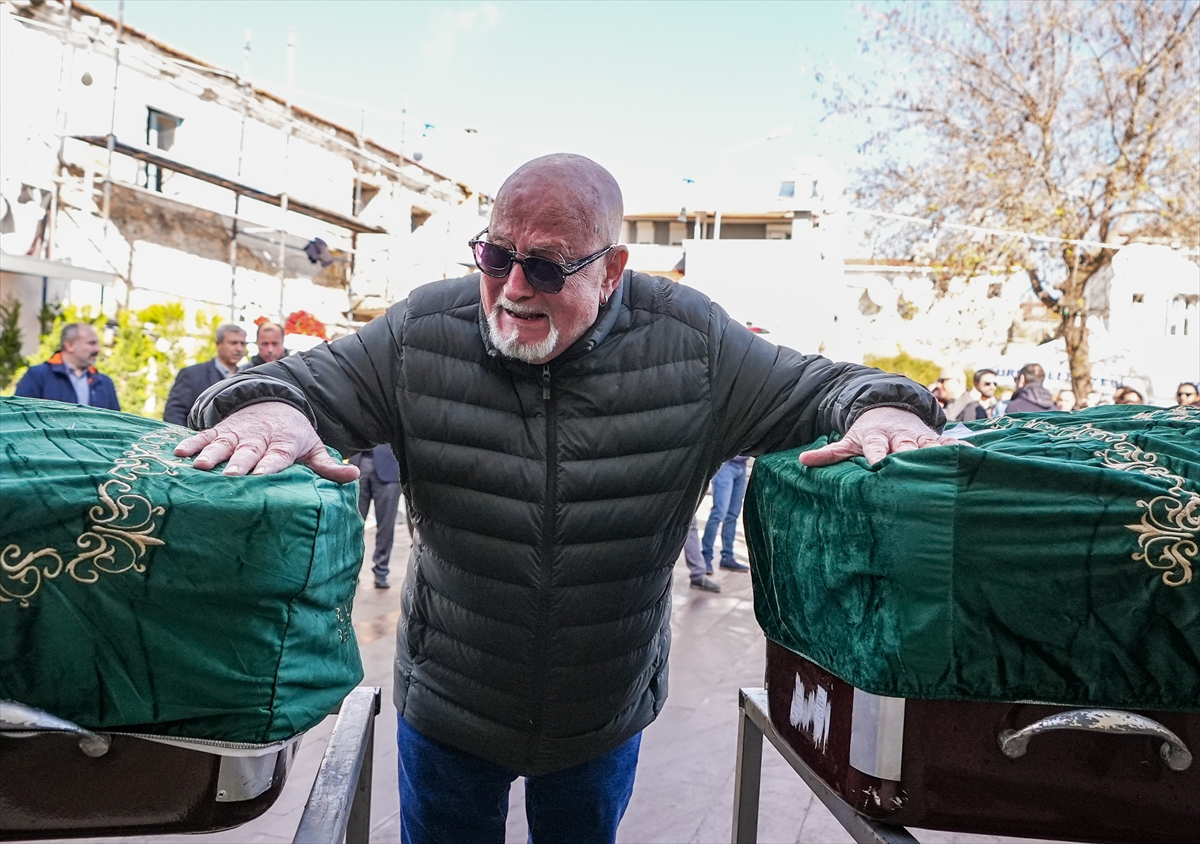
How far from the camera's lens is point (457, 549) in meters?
1.98

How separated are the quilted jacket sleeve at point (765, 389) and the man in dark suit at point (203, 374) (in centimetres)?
494

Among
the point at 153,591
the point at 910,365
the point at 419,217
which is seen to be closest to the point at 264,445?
the point at 153,591

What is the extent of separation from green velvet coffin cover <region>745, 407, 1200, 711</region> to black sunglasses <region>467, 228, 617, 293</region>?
752mm

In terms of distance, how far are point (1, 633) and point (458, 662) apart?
102cm

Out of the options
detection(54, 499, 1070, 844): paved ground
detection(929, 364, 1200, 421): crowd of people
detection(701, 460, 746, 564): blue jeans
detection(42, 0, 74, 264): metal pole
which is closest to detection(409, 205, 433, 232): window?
detection(42, 0, 74, 264): metal pole

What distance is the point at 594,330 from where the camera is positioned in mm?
1960

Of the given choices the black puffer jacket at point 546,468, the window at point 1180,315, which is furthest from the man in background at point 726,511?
the window at point 1180,315

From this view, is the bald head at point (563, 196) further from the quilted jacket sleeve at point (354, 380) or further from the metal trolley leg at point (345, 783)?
the metal trolley leg at point (345, 783)

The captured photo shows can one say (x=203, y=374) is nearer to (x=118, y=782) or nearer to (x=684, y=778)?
(x=684, y=778)

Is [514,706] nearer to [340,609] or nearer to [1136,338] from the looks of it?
[340,609]

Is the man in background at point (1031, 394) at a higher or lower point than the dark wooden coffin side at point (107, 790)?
higher

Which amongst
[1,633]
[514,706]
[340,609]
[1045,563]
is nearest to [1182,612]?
[1045,563]

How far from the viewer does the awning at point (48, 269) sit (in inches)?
509

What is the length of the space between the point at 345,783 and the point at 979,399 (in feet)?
28.4
